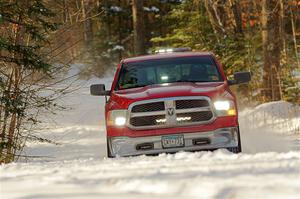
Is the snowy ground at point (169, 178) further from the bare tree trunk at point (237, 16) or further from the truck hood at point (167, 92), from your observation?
the bare tree trunk at point (237, 16)

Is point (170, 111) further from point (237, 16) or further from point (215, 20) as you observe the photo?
point (237, 16)

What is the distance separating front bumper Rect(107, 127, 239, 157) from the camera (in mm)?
7230

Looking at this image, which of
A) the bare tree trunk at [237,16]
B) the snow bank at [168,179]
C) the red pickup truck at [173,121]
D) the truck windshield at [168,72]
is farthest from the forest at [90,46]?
the snow bank at [168,179]

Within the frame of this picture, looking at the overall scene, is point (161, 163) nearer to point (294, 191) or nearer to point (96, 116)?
point (294, 191)

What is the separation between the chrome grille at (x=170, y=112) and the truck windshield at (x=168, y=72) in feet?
3.71

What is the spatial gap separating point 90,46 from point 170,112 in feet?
84.9

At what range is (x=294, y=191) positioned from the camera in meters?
3.43

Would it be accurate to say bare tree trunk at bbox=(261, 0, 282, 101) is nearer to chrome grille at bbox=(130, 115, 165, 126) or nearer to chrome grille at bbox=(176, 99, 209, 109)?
chrome grille at bbox=(176, 99, 209, 109)

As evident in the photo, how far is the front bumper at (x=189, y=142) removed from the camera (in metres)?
7.23

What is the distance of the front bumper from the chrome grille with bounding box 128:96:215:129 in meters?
0.18

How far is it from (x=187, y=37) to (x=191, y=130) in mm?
13528

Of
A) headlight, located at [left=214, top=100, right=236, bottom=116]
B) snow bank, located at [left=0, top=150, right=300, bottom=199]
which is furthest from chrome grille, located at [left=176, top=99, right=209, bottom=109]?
snow bank, located at [left=0, top=150, right=300, bottom=199]

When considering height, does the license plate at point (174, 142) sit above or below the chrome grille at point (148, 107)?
below

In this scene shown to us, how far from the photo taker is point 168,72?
8.84 meters
